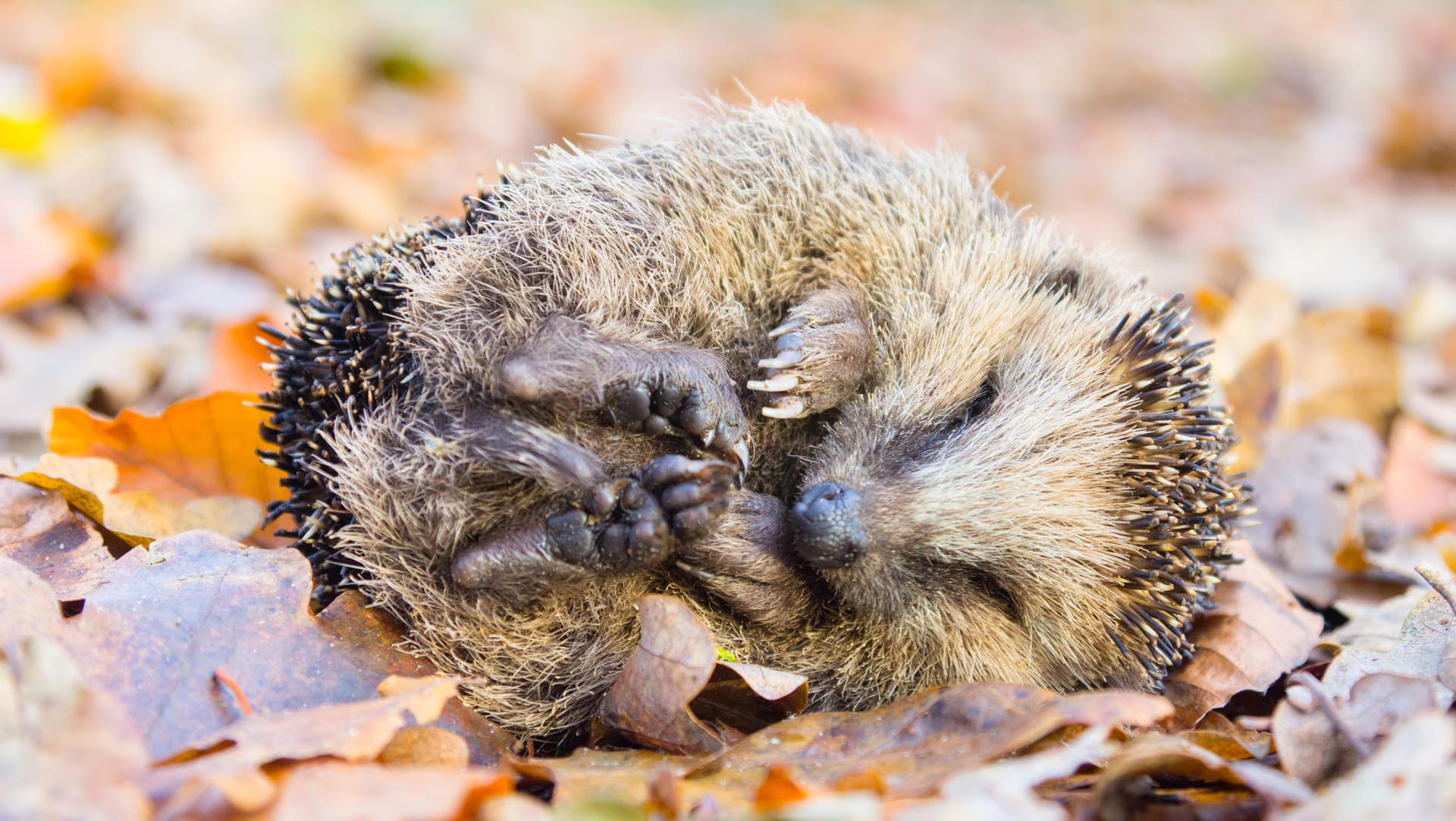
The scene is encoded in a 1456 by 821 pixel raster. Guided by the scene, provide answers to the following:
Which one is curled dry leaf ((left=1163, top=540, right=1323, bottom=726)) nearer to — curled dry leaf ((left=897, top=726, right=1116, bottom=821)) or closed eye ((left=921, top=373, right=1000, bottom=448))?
closed eye ((left=921, top=373, right=1000, bottom=448))

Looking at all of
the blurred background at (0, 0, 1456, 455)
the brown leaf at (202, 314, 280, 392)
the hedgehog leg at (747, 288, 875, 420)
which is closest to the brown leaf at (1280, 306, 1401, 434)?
the blurred background at (0, 0, 1456, 455)

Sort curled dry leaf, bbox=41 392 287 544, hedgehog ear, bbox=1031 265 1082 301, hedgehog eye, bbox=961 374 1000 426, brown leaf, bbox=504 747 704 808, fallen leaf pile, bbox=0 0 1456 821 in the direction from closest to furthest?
fallen leaf pile, bbox=0 0 1456 821, brown leaf, bbox=504 747 704 808, hedgehog eye, bbox=961 374 1000 426, curled dry leaf, bbox=41 392 287 544, hedgehog ear, bbox=1031 265 1082 301

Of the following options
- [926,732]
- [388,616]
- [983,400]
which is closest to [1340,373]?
[983,400]

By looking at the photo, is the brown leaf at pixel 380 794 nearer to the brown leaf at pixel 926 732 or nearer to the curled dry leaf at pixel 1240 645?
the brown leaf at pixel 926 732

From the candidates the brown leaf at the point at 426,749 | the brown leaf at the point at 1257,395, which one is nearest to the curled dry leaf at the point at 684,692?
the brown leaf at the point at 426,749

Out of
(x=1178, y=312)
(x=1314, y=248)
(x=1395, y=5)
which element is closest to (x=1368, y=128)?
(x=1314, y=248)

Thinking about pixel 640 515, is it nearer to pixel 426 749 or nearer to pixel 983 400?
pixel 426 749

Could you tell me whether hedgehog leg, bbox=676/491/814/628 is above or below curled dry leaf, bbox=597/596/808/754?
above
